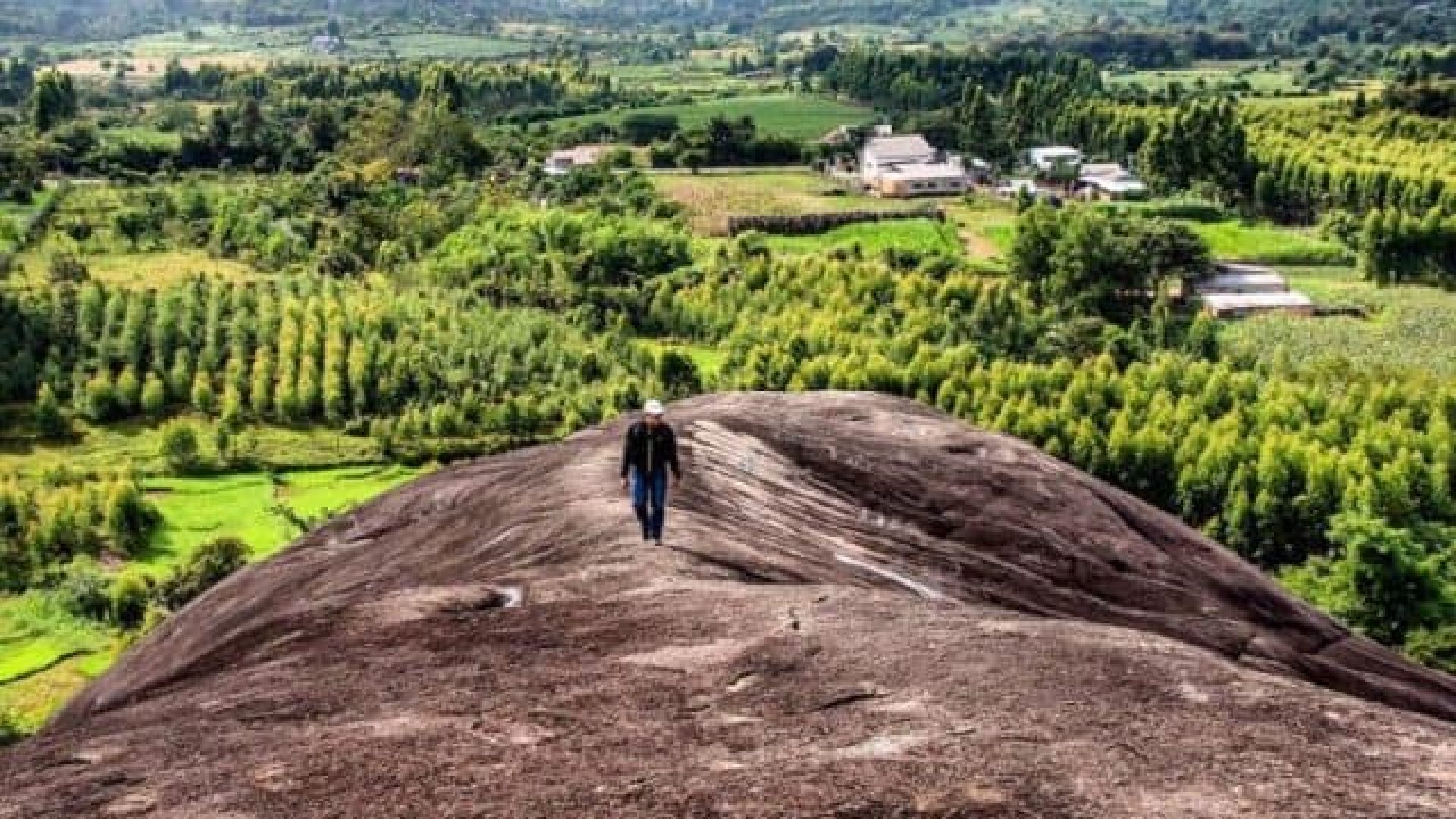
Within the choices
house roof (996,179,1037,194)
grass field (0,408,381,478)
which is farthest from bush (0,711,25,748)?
house roof (996,179,1037,194)

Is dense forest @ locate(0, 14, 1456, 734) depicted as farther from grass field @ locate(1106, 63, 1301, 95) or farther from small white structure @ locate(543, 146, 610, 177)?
grass field @ locate(1106, 63, 1301, 95)

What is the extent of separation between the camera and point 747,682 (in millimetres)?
11258

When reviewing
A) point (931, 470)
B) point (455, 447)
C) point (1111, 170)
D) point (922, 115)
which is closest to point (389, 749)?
point (931, 470)

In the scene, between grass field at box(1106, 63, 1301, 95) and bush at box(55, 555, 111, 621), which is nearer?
bush at box(55, 555, 111, 621)

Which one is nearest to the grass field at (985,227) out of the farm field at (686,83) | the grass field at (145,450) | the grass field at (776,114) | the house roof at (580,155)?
the house roof at (580,155)

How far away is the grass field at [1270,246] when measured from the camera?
277ft

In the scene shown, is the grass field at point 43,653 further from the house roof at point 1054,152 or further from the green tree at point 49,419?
the house roof at point 1054,152

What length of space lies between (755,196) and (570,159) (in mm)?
18475

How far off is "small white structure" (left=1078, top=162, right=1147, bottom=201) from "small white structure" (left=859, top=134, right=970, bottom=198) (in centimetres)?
919

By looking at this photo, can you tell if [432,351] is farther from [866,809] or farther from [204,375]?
[866,809]

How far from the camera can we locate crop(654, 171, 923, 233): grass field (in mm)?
94938

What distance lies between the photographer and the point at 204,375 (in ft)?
189

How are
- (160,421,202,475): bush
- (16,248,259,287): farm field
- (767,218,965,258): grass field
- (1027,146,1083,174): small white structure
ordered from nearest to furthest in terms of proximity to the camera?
(160,421,202,475): bush
(16,248,259,287): farm field
(767,218,965,258): grass field
(1027,146,1083,174): small white structure

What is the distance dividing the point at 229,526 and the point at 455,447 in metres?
9.40
